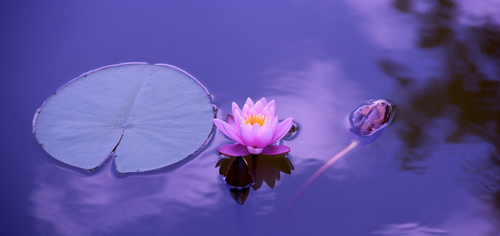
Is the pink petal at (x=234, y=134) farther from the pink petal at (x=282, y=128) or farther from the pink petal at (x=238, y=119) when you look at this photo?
the pink petal at (x=282, y=128)

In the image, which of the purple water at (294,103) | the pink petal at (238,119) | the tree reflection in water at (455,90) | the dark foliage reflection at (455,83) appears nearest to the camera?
the purple water at (294,103)

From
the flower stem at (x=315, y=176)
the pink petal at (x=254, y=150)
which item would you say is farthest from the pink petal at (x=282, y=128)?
the flower stem at (x=315, y=176)

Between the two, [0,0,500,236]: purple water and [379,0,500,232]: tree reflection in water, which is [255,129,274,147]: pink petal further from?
[379,0,500,232]: tree reflection in water

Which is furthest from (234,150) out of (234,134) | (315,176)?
(315,176)

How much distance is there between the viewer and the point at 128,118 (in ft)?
6.70

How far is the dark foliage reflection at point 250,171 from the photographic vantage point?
1.73 m

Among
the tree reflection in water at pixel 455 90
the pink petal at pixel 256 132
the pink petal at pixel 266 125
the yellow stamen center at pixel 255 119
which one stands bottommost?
the pink petal at pixel 256 132

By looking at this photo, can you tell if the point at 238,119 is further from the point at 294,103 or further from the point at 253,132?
the point at 294,103

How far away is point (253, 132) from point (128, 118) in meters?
0.78

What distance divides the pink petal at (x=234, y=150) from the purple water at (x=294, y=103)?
0.11m

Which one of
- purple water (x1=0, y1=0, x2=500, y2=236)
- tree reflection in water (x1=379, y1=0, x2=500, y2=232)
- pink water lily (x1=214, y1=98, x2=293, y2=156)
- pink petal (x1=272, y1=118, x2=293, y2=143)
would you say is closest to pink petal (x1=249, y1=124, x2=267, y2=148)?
pink water lily (x1=214, y1=98, x2=293, y2=156)

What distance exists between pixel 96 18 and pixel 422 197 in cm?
263

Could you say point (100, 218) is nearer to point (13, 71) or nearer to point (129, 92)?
point (129, 92)

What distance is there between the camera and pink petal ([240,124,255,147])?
174cm
